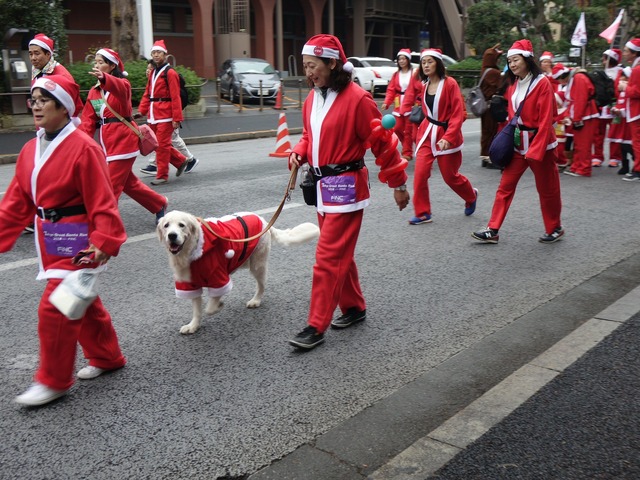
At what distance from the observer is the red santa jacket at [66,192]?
360 cm

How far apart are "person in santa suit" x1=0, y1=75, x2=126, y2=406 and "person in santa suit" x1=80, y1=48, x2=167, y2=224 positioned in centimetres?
362

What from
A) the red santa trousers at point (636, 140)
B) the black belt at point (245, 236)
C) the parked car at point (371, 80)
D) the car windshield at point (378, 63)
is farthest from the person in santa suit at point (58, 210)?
the car windshield at point (378, 63)

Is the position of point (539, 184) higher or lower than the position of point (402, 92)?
lower

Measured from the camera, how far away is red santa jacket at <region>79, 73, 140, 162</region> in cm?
736

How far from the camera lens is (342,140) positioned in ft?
14.4

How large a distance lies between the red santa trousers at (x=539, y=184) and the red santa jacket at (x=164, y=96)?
16.1ft

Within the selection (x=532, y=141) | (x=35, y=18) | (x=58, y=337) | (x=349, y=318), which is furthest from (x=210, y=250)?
(x=35, y=18)

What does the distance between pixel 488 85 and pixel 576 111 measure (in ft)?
4.92

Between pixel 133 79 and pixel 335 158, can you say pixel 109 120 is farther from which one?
pixel 133 79

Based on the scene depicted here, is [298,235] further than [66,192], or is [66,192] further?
[298,235]

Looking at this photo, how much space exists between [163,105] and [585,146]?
658 cm

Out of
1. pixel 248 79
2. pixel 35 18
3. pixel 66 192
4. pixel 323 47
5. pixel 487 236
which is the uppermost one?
pixel 35 18

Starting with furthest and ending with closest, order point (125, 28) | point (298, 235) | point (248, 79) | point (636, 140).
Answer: point (248, 79) → point (125, 28) → point (636, 140) → point (298, 235)

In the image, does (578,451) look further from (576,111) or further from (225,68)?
(225,68)
